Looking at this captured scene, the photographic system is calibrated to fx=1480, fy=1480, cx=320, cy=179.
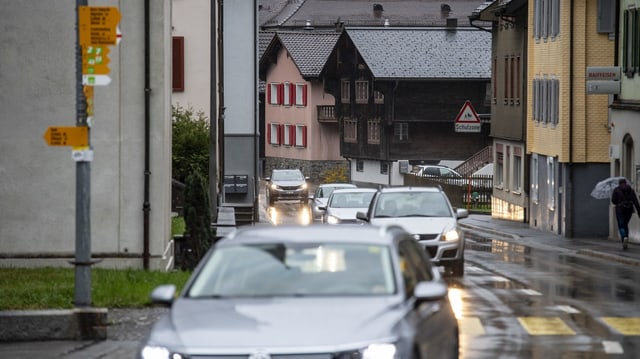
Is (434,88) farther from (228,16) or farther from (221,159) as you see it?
(221,159)

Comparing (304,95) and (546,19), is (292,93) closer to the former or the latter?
(304,95)

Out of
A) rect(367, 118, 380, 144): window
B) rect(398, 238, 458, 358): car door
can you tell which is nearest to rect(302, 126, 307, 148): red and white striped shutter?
rect(367, 118, 380, 144): window

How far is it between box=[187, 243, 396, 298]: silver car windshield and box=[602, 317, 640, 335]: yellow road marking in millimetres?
7152

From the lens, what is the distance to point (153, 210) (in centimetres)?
2173

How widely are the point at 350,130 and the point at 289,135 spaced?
11036 millimetres

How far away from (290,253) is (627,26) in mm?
33191

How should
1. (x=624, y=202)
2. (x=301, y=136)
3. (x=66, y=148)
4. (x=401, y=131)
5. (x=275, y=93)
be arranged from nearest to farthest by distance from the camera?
(x=66, y=148) → (x=624, y=202) → (x=401, y=131) → (x=301, y=136) → (x=275, y=93)

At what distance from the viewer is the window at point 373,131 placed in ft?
304

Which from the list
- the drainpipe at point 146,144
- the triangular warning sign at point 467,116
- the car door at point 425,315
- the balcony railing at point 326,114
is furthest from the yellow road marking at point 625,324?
the balcony railing at point 326,114

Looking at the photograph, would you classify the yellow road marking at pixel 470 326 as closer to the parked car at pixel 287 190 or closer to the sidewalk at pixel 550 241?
the sidewalk at pixel 550 241

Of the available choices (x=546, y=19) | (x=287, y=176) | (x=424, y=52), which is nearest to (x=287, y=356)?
(x=546, y=19)

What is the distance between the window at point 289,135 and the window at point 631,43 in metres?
65.5

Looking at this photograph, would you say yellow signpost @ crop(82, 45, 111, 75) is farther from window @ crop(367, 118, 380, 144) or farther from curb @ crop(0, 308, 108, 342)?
window @ crop(367, 118, 380, 144)

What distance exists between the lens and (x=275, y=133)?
364 ft
